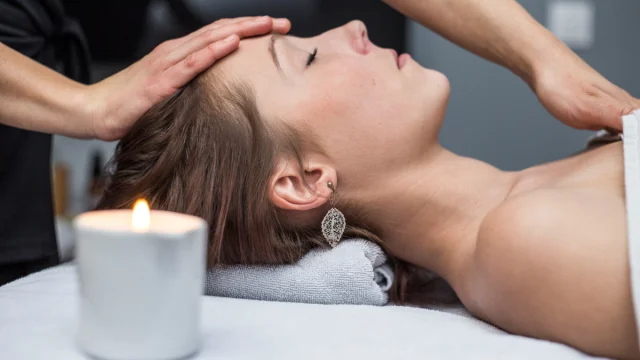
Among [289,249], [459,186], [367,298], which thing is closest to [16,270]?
[289,249]

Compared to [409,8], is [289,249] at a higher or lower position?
lower

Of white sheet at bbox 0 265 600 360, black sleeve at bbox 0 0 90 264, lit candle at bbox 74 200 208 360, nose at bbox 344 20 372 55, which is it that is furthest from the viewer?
black sleeve at bbox 0 0 90 264

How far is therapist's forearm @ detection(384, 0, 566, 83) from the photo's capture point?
1.12 meters

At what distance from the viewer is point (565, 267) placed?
2.49 feet

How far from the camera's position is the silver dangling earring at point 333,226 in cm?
103

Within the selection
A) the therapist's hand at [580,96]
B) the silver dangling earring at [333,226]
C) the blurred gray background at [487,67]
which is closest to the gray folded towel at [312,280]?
the silver dangling earring at [333,226]

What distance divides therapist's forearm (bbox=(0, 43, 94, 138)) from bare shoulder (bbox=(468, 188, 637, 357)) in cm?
65

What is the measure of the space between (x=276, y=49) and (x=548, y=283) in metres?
0.54

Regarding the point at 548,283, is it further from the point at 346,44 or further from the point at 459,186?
the point at 346,44

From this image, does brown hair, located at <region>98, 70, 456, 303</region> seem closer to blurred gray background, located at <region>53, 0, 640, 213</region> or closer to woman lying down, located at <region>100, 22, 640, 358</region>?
woman lying down, located at <region>100, 22, 640, 358</region>

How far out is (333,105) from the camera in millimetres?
1003

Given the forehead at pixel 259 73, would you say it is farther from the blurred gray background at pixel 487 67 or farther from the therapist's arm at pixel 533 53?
the blurred gray background at pixel 487 67

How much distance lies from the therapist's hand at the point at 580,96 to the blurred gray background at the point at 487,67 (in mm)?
1028

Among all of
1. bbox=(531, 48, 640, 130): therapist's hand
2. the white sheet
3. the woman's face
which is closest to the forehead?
the woman's face
